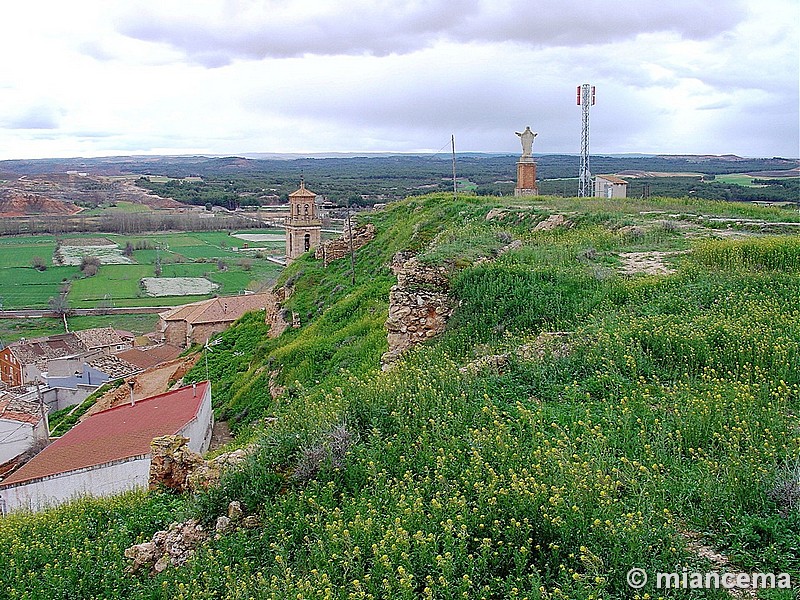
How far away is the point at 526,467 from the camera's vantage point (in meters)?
4.93

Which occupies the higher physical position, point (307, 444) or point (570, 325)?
point (570, 325)

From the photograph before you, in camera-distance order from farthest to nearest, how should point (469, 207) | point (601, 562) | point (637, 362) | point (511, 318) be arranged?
point (469, 207)
point (511, 318)
point (637, 362)
point (601, 562)

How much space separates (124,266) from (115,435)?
5924 cm

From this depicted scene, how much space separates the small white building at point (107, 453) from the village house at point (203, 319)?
645 inches

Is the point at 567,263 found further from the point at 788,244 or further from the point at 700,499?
the point at 700,499

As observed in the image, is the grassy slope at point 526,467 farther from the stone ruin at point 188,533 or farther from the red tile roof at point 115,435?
the red tile roof at point 115,435

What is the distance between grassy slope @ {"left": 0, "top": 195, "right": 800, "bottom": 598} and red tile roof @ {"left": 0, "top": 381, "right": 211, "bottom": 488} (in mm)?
5128

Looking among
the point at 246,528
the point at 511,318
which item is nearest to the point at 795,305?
the point at 511,318

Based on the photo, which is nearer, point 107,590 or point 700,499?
point 700,499

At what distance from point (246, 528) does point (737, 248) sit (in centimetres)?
857

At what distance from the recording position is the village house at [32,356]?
102 ft

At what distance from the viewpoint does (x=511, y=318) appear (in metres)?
9.08

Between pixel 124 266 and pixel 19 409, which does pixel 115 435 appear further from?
pixel 124 266

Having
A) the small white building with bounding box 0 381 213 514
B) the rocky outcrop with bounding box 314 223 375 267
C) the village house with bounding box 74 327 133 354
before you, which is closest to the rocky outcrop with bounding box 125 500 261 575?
the small white building with bounding box 0 381 213 514
